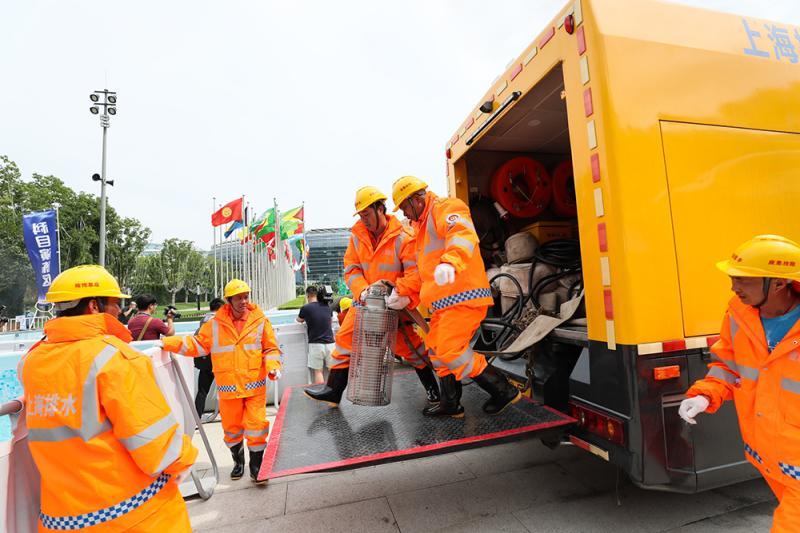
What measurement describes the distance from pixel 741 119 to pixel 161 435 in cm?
366

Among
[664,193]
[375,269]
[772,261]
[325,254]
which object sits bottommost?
[772,261]

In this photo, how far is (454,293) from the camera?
279 centimetres

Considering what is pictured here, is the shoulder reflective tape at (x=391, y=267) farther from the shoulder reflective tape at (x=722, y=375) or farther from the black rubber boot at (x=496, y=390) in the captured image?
the shoulder reflective tape at (x=722, y=375)

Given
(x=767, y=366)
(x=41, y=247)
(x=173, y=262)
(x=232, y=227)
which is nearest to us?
(x=767, y=366)

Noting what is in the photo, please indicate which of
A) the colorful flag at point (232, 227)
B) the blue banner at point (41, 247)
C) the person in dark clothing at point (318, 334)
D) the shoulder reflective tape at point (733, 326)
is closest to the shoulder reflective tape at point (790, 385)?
the shoulder reflective tape at point (733, 326)

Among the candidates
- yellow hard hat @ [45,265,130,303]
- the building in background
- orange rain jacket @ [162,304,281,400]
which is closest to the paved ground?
orange rain jacket @ [162,304,281,400]

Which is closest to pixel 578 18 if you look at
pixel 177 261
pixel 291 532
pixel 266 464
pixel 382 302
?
pixel 382 302

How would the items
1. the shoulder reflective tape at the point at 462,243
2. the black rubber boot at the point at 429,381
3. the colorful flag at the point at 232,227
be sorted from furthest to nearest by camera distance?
the colorful flag at the point at 232,227, the black rubber boot at the point at 429,381, the shoulder reflective tape at the point at 462,243

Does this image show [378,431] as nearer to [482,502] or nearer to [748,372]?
[482,502]

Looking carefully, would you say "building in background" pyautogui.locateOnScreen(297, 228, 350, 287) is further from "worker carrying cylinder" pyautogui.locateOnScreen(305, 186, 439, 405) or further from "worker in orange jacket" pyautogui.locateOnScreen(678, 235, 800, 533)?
"worker in orange jacket" pyautogui.locateOnScreen(678, 235, 800, 533)

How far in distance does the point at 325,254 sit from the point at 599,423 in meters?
85.3

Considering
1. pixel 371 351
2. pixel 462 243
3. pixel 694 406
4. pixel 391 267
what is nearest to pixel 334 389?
pixel 371 351

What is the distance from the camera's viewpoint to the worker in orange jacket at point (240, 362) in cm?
362

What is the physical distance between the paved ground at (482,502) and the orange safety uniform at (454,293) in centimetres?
110
